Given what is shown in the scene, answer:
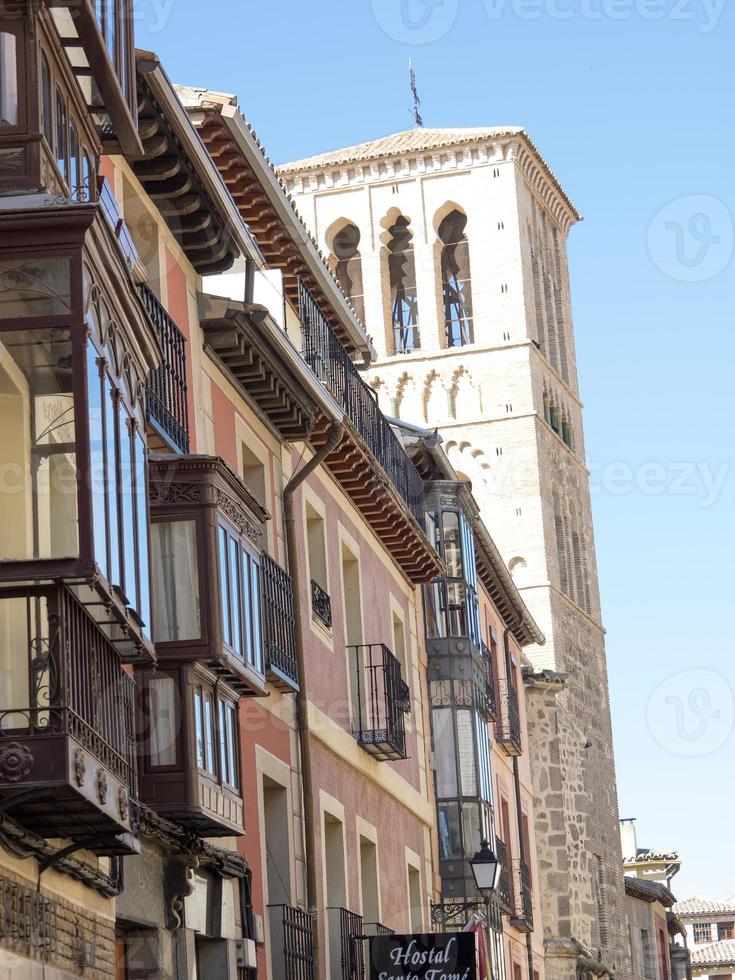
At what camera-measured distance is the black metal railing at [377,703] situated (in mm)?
19859

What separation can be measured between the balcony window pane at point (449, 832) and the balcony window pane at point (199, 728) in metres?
12.7

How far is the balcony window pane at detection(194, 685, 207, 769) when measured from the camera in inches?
506

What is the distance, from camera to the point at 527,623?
116 feet

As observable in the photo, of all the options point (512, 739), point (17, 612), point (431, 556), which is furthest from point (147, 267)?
point (512, 739)

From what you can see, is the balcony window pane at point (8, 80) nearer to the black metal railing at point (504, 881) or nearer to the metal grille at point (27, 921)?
the metal grille at point (27, 921)

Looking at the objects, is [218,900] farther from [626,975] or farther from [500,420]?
[500,420]

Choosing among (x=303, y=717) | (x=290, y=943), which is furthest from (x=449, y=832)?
(x=290, y=943)

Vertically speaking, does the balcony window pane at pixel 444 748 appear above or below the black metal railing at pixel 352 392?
below

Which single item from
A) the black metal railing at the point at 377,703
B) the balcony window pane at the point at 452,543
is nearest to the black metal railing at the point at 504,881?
the balcony window pane at the point at 452,543

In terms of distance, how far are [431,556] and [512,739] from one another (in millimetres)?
8089

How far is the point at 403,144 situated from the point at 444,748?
3348cm

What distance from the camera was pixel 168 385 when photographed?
1423 cm

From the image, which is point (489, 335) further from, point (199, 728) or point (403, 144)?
point (199, 728)

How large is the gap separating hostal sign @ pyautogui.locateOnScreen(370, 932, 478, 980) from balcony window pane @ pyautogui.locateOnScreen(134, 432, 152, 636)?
7.82 m
